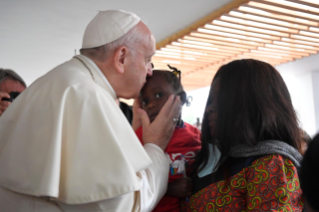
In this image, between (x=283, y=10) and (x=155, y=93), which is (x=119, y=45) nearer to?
(x=155, y=93)

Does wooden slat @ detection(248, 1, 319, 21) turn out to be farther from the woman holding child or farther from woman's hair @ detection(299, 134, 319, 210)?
woman's hair @ detection(299, 134, 319, 210)

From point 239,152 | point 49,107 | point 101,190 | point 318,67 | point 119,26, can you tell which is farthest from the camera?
point 318,67

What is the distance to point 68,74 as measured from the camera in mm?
1535

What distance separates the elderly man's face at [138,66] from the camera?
1840 mm

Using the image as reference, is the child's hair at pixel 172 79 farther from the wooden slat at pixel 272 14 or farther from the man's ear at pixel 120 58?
the wooden slat at pixel 272 14

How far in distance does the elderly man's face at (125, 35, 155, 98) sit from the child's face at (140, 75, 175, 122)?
0.62 ft

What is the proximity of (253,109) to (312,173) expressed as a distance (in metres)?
0.74

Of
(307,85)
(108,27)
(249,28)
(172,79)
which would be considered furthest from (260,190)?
(307,85)

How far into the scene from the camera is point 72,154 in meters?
1.36

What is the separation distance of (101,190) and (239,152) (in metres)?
0.71

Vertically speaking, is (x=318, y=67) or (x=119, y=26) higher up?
(x=119, y=26)

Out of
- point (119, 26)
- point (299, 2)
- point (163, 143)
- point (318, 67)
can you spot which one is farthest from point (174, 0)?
point (318, 67)

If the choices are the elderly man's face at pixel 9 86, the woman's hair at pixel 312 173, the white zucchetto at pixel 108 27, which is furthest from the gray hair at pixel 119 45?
the elderly man's face at pixel 9 86

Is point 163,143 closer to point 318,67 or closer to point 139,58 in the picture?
point 139,58
